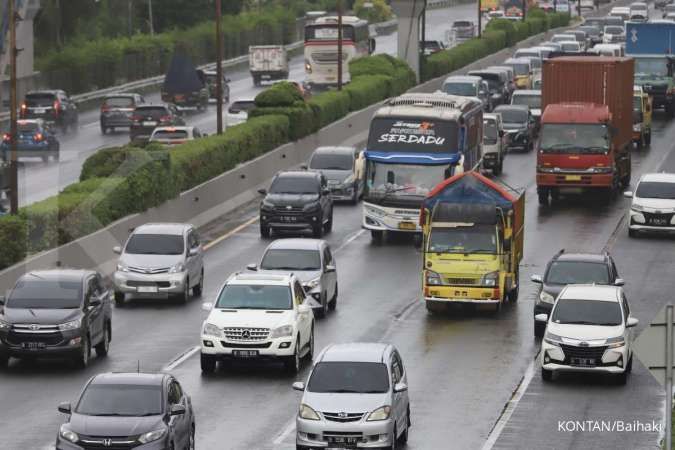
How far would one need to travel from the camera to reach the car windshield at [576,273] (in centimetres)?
3866

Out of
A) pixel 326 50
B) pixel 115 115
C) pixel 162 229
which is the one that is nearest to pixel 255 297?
pixel 162 229

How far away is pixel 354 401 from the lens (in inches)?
1053

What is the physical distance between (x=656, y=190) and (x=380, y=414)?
90.4 feet

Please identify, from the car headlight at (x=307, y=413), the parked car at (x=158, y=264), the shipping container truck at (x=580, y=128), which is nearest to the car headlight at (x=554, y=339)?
the car headlight at (x=307, y=413)

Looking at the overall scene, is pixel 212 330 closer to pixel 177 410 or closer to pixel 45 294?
pixel 45 294

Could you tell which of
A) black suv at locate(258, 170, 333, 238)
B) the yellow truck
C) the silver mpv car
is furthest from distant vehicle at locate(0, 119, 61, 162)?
the silver mpv car

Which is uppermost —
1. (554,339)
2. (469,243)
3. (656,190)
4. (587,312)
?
(469,243)

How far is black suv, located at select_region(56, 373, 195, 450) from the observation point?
24.7 metres

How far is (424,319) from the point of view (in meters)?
40.2

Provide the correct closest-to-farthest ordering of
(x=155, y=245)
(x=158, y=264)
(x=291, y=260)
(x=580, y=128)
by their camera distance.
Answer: (x=291, y=260) < (x=158, y=264) < (x=155, y=245) < (x=580, y=128)

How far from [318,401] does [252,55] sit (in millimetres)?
81592

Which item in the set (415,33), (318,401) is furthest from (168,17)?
(318,401)

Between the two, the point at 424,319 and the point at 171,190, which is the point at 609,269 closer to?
the point at 424,319

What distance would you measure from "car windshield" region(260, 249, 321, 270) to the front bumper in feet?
45.3
